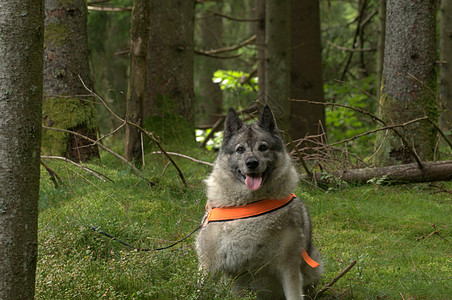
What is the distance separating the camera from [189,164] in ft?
28.4

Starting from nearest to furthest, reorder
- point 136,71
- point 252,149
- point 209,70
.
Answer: point 252,149, point 136,71, point 209,70

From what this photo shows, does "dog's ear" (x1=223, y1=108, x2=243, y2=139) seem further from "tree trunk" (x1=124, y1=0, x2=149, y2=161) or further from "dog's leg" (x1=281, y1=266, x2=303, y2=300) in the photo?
"tree trunk" (x1=124, y1=0, x2=149, y2=161)

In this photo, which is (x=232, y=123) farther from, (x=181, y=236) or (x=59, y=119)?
(x=59, y=119)

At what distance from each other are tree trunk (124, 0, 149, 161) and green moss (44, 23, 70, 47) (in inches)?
44.6

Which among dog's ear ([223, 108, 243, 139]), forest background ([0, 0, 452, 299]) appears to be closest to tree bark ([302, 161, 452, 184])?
forest background ([0, 0, 452, 299])

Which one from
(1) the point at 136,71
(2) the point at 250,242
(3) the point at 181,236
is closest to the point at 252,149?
(2) the point at 250,242

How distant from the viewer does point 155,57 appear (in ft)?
31.4

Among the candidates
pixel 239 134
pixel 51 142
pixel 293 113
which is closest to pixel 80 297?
pixel 239 134

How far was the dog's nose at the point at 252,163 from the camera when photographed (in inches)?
157

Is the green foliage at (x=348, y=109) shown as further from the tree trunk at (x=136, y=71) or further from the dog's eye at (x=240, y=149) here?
the dog's eye at (x=240, y=149)

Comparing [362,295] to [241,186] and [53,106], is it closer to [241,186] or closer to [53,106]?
[241,186]

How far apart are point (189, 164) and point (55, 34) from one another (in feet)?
10.2

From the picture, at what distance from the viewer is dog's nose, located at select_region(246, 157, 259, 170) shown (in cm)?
399

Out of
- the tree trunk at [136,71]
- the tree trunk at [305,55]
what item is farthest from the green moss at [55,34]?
the tree trunk at [305,55]
